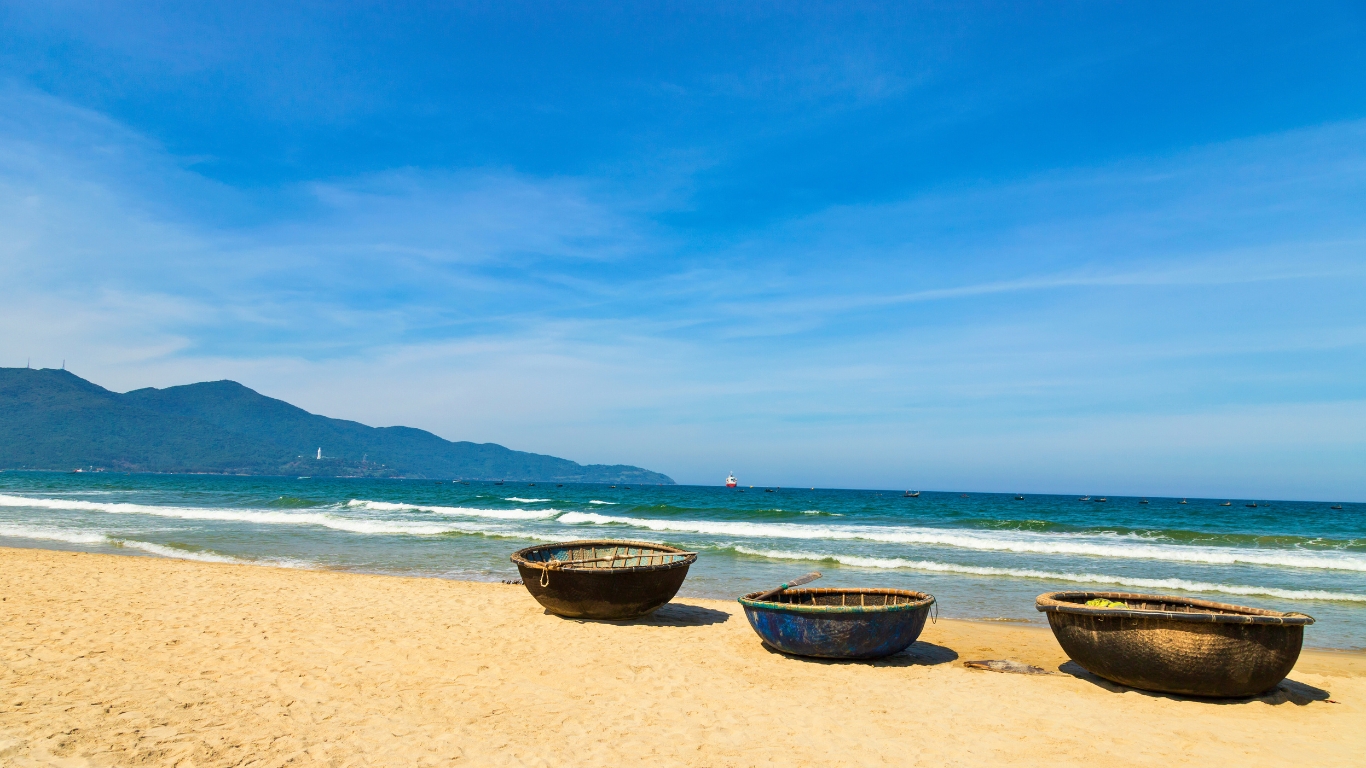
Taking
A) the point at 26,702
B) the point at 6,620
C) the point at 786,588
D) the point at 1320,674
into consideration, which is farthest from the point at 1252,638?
the point at 6,620

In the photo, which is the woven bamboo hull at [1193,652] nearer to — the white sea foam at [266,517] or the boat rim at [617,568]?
the boat rim at [617,568]

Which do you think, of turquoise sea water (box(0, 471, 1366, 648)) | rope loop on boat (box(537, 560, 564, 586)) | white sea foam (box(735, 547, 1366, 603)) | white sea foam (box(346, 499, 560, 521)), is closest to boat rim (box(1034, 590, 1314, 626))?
turquoise sea water (box(0, 471, 1366, 648))

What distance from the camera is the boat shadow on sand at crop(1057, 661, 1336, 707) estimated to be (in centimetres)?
659

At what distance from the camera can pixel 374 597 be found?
36.7ft

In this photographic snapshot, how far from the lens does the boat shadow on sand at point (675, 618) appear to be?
387 inches

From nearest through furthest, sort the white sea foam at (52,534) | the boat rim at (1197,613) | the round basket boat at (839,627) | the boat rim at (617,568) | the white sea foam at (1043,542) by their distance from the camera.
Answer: the boat rim at (1197,613) < the round basket boat at (839,627) < the boat rim at (617,568) < the white sea foam at (52,534) < the white sea foam at (1043,542)

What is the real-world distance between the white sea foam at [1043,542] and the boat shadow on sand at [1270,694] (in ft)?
48.8

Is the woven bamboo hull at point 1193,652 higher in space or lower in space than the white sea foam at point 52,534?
higher

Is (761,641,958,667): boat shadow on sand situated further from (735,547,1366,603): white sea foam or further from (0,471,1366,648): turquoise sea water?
(735,547,1366,603): white sea foam

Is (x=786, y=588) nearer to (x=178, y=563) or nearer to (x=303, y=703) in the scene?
(x=303, y=703)

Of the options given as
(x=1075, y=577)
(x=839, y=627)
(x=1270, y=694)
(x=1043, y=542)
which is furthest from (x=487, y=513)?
(x=1270, y=694)

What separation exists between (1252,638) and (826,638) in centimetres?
367

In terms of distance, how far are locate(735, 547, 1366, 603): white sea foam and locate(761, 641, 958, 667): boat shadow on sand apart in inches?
327

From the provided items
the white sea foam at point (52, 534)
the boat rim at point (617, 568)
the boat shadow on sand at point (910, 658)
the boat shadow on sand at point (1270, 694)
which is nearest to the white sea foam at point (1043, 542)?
the boat rim at point (617, 568)
